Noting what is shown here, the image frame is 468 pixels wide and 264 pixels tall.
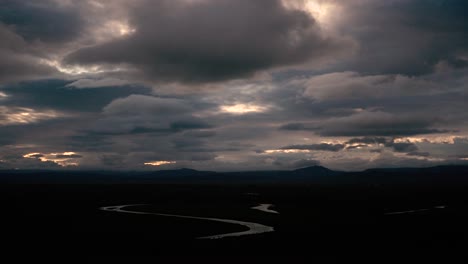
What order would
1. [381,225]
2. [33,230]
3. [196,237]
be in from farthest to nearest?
[381,225] → [33,230] → [196,237]

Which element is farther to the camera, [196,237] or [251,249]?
[196,237]

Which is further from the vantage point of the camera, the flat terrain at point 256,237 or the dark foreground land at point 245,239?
the flat terrain at point 256,237

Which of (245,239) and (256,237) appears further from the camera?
(256,237)

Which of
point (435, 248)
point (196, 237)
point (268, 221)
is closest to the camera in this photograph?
point (435, 248)

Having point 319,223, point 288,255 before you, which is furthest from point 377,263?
point 319,223

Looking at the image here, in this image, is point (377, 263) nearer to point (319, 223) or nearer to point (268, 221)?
point (319, 223)

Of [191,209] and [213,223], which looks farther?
[191,209]

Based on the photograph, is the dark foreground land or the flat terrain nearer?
the dark foreground land

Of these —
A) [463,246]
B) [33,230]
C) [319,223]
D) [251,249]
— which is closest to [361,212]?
[319,223]

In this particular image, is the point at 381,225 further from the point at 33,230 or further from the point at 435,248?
the point at 33,230
